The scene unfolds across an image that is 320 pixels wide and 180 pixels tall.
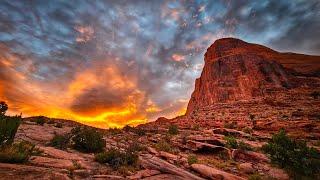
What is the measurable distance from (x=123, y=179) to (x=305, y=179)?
9.63m

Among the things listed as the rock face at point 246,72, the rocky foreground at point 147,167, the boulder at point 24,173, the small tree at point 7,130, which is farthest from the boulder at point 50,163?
the rock face at point 246,72

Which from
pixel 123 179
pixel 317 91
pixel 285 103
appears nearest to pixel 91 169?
pixel 123 179

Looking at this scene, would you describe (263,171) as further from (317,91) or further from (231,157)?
(317,91)

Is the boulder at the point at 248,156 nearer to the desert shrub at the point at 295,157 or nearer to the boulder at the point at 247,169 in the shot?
the desert shrub at the point at 295,157

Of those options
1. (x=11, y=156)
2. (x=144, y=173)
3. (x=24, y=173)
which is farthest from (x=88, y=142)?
(x=24, y=173)

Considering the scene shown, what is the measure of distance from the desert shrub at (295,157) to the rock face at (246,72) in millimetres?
44853

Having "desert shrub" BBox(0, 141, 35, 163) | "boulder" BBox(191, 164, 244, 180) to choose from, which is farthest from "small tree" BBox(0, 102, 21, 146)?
"boulder" BBox(191, 164, 244, 180)

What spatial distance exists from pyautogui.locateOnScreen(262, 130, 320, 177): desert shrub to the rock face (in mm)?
44853

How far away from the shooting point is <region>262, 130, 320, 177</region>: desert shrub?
12.0 metres

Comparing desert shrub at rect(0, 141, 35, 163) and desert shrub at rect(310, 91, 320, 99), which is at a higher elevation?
desert shrub at rect(310, 91, 320, 99)

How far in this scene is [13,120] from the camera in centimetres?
1027

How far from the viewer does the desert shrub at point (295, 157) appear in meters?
12.0

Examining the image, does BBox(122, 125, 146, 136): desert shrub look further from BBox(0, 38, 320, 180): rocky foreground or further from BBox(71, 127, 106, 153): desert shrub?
BBox(71, 127, 106, 153): desert shrub

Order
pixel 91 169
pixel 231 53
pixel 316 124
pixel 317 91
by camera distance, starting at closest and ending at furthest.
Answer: pixel 91 169
pixel 316 124
pixel 317 91
pixel 231 53
